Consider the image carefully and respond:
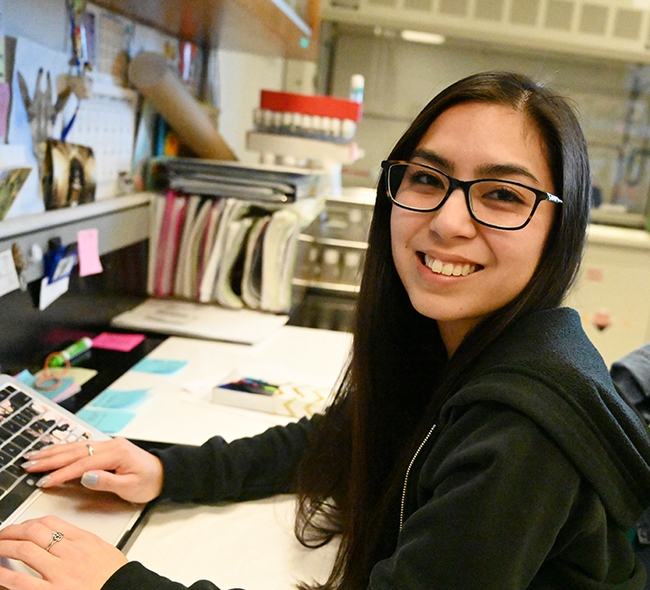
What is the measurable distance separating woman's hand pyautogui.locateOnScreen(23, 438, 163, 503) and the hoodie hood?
1.32 feet

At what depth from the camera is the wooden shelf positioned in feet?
→ 4.15

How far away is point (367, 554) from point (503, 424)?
0.28 metres

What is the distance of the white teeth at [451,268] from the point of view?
74 centimetres

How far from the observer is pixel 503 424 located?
56cm

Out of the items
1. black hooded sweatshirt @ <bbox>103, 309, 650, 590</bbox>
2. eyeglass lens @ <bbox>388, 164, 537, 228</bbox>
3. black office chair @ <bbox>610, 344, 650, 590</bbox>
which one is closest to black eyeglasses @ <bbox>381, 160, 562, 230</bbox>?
eyeglass lens @ <bbox>388, 164, 537, 228</bbox>

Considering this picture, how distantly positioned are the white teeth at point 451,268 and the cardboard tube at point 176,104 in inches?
39.0

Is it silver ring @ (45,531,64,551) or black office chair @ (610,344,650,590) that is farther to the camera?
black office chair @ (610,344,650,590)

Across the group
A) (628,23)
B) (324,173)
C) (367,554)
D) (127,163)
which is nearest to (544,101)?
(367,554)

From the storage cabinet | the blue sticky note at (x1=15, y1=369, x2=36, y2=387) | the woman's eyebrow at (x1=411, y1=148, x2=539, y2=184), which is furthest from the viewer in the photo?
the storage cabinet

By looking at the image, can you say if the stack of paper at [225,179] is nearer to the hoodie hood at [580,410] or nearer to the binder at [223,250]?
the binder at [223,250]

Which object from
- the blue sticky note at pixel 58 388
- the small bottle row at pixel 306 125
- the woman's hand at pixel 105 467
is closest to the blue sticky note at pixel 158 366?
the blue sticky note at pixel 58 388

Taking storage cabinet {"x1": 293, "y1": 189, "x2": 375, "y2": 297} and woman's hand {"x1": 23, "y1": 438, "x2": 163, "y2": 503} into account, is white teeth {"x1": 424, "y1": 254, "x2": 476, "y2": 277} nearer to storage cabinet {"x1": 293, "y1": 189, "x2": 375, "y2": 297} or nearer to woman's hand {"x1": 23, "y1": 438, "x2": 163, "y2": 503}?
woman's hand {"x1": 23, "y1": 438, "x2": 163, "y2": 503}

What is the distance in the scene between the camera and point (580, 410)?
0.57 m

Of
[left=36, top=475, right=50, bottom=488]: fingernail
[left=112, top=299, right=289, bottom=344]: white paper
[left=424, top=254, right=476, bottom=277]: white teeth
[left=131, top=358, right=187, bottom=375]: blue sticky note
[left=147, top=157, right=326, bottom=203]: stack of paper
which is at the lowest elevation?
[left=131, top=358, right=187, bottom=375]: blue sticky note
